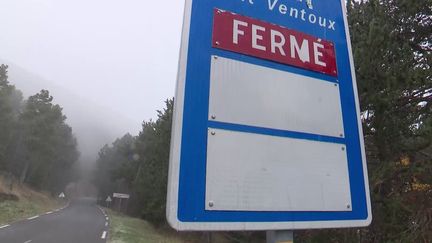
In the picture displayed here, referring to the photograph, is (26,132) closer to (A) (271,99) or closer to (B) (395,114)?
(B) (395,114)

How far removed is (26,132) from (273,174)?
56420 millimetres

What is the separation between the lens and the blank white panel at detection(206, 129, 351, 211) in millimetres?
1396

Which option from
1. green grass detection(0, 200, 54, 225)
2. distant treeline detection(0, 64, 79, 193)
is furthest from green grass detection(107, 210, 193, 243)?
distant treeline detection(0, 64, 79, 193)

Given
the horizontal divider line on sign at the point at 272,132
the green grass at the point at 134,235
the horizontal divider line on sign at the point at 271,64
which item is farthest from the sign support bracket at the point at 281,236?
the green grass at the point at 134,235

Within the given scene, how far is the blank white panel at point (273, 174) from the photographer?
140 cm

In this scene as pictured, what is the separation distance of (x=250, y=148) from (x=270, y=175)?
0.14 m

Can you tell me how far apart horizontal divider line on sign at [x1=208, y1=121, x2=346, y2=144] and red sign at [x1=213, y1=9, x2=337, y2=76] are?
33 cm

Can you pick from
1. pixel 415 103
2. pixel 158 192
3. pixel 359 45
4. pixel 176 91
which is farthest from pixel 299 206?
pixel 158 192

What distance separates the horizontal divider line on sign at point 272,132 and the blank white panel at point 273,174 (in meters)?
0.02

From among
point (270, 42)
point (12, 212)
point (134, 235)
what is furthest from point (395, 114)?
point (12, 212)

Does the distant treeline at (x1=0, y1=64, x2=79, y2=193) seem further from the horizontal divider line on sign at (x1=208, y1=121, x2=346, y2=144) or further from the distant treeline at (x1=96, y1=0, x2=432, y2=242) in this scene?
the horizontal divider line on sign at (x1=208, y1=121, x2=346, y2=144)

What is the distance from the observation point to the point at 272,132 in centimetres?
156

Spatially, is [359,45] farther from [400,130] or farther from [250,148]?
[250,148]

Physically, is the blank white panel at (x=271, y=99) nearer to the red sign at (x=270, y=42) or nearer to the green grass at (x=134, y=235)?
the red sign at (x=270, y=42)
